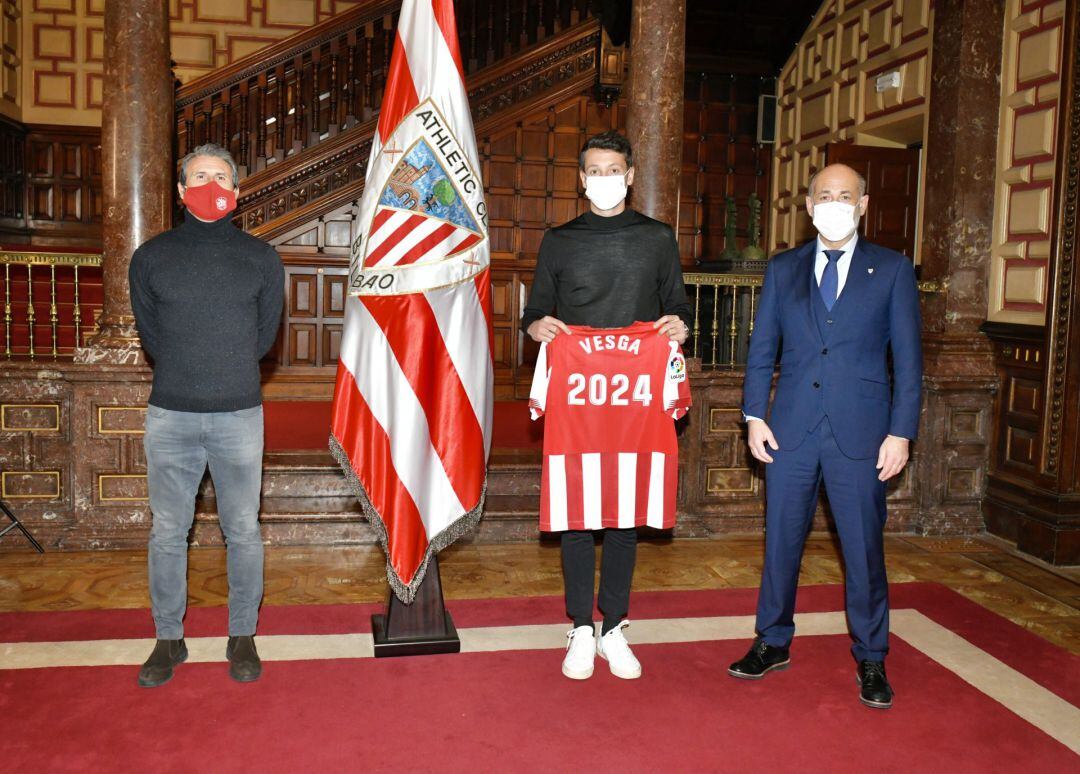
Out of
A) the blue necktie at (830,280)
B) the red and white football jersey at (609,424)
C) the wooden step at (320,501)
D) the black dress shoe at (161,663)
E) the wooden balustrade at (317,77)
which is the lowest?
the black dress shoe at (161,663)

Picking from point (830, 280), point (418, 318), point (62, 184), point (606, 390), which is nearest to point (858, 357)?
point (830, 280)

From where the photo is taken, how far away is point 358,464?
3.26m

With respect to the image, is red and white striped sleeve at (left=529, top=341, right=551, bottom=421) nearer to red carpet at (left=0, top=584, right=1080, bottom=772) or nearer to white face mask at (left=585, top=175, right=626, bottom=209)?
white face mask at (left=585, top=175, right=626, bottom=209)

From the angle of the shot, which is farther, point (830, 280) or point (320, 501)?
point (320, 501)

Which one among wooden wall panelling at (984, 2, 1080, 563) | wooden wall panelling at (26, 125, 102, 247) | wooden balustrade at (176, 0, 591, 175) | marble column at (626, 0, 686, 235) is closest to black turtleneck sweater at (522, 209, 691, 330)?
marble column at (626, 0, 686, 235)

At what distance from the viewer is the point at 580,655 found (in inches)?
123

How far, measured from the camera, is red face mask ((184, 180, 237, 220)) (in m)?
2.88

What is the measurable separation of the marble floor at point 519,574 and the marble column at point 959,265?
17.4 inches

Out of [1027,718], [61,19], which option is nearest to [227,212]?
[1027,718]

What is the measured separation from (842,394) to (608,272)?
83 centimetres

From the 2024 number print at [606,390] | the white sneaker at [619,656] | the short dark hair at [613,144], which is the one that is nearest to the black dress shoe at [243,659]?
the white sneaker at [619,656]

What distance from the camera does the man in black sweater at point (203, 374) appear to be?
2893 mm

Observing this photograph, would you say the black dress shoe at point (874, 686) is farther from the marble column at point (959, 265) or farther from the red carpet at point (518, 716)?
the marble column at point (959, 265)

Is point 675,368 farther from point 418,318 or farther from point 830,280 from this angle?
point 418,318
